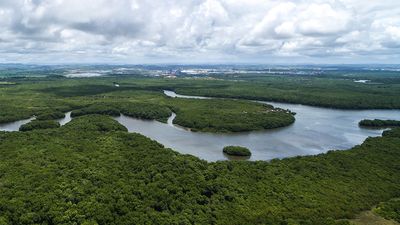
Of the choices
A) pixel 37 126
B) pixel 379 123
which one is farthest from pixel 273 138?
Answer: pixel 37 126

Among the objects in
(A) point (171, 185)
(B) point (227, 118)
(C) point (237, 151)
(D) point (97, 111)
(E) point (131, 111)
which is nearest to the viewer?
(A) point (171, 185)

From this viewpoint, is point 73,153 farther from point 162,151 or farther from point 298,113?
point 298,113

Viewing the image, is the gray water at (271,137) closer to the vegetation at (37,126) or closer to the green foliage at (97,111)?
the green foliage at (97,111)

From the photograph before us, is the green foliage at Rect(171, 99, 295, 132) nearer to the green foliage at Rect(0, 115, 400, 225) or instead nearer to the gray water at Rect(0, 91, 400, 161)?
the gray water at Rect(0, 91, 400, 161)

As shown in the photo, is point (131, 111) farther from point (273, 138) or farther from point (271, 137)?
point (273, 138)

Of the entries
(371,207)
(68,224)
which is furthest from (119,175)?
(371,207)

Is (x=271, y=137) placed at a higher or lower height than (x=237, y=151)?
lower
